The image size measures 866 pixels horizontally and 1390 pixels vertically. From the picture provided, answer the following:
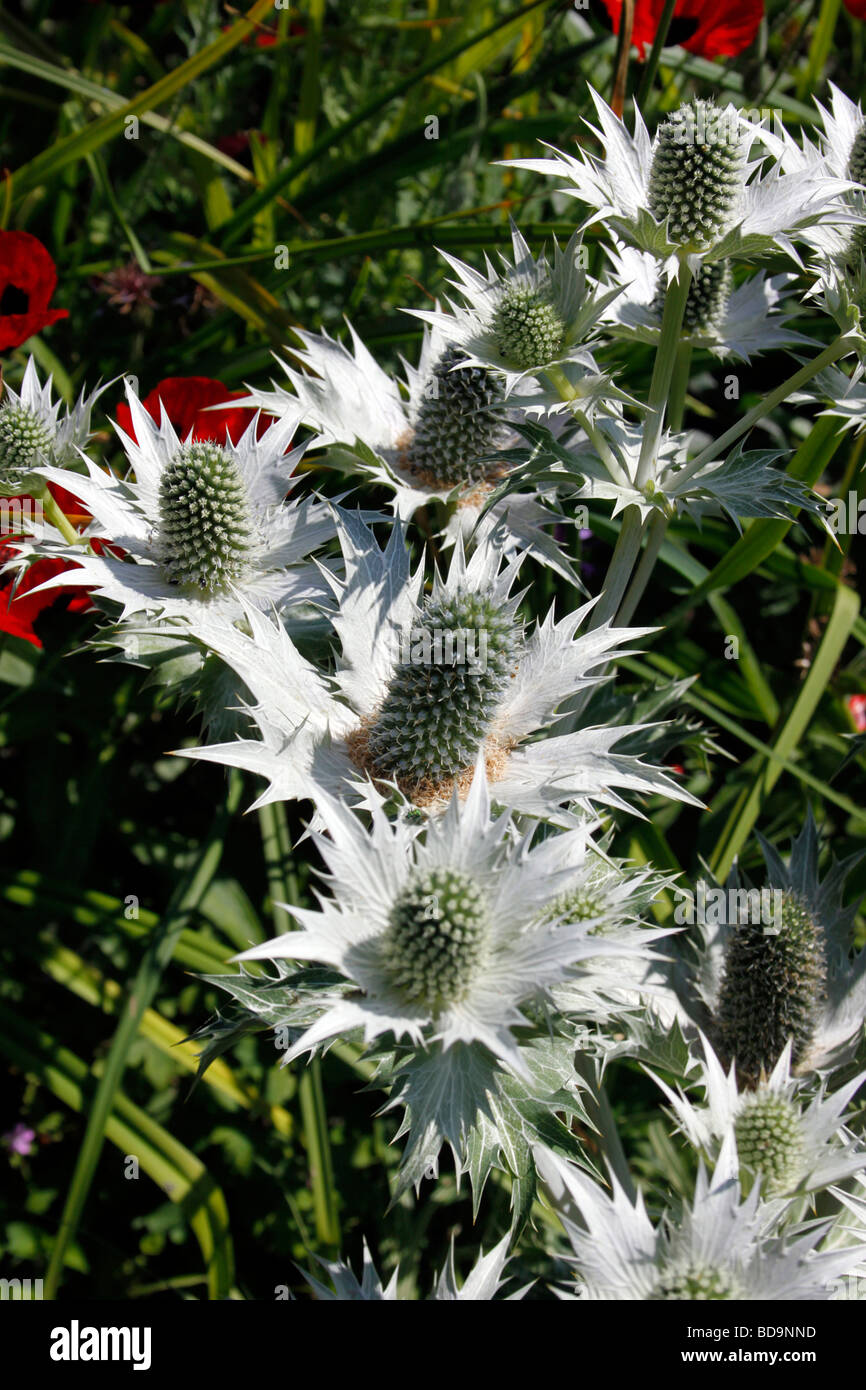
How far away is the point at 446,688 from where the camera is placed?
1274 mm

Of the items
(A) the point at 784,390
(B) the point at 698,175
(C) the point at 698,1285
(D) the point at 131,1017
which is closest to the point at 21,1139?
(D) the point at 131,1017

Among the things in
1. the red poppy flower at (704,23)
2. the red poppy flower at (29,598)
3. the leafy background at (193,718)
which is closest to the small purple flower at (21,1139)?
the leafy background at (193,718)

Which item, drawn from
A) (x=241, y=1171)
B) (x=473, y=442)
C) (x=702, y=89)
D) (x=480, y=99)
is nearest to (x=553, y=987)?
(x=473, y=442)

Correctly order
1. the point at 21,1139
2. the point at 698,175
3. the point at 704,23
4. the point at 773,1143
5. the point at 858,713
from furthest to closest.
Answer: the point at 858,713 < the point at 21,1139 < the point at 704,23 < the point at 773,1143 < the point at 698,175

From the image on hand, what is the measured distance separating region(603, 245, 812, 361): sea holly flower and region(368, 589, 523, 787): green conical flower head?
472mm

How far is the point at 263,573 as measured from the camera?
5.18 feet

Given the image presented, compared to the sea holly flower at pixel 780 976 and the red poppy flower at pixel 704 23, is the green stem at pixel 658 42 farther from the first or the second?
the sea holly flower at pixel 780 976

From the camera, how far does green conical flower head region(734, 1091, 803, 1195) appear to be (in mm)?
1301

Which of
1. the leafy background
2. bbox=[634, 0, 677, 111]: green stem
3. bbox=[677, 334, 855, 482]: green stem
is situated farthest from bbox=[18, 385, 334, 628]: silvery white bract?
bbox=[634, 0, 677, 111]: green stem

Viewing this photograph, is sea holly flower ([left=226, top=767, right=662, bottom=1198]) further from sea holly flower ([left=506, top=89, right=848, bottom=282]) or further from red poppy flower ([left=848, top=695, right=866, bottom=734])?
red poppy flower ([left=848, top=695, right=866, bottom=734])

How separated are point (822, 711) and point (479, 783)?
1.61m

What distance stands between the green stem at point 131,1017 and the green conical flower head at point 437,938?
625mm

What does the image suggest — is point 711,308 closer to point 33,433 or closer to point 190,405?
point 190,405

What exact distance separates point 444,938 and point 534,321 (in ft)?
2.58
